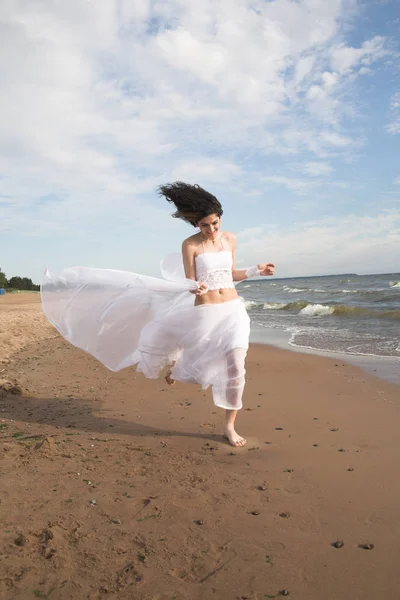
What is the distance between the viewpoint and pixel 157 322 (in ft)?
16.6

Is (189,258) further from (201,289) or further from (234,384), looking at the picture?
(234,384)

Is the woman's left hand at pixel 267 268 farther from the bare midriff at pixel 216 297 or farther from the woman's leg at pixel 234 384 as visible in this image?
the woman's leg at pixel 234 384

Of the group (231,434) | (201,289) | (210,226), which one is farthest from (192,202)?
(231,434)

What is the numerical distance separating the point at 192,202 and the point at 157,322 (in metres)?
1.35

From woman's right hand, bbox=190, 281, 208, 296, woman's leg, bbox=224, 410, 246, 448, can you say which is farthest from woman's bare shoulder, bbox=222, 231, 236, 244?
woman's leg, bbox=224, 410, 246, 448

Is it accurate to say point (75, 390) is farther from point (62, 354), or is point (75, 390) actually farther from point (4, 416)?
point (62, 354)

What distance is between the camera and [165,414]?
18.1ft

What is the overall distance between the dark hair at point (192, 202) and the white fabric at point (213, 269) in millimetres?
398

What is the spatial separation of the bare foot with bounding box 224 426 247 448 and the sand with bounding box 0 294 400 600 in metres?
0.08

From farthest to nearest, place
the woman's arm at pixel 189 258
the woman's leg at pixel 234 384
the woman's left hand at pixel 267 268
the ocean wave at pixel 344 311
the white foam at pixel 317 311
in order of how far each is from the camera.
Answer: the white foam at pixel 317 311
the ocean wave at pixel 344 311
the woman's left hand at pixel 267 268
the woman's arm at pixel 189 258
the woman's leg at pixel 234 384

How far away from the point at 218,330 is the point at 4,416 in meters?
2.62

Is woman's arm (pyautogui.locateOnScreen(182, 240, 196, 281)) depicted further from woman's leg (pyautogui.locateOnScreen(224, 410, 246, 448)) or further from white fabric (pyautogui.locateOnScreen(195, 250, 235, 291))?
woman's leg (pyautogui.locateOnScreen(224, 410, 246, 448))

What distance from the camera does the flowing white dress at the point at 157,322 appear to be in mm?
4668

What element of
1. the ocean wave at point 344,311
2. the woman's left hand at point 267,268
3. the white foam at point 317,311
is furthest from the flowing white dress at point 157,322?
the white foam at point 317,311
